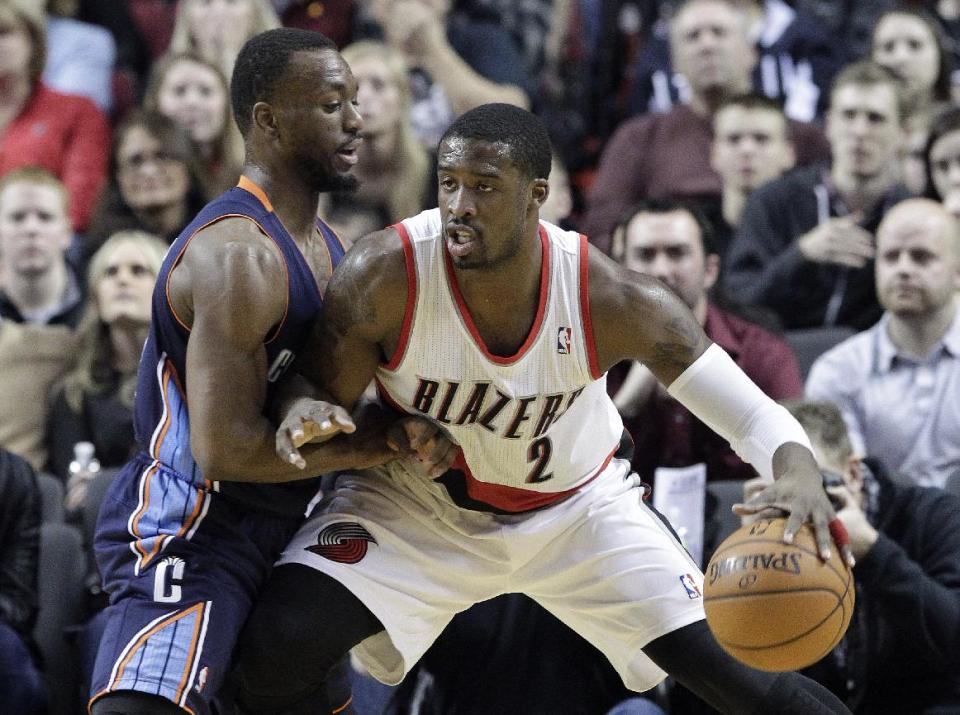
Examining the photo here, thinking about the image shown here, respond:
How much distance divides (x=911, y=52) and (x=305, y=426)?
5.41 meters

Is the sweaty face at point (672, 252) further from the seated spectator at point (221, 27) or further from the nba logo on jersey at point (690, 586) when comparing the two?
the seated spectator at point (221, 27)

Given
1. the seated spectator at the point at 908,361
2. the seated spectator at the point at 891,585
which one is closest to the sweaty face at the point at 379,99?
the seated spectator at the point at 908,361

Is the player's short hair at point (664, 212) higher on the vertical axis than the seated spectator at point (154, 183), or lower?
lower

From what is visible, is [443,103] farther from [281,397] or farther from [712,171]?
[281,397]

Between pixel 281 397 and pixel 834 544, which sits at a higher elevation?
pixel 281 397

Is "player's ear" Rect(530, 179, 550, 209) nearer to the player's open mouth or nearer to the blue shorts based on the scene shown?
the player's open mouth

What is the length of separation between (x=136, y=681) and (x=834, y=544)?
1.67 metres

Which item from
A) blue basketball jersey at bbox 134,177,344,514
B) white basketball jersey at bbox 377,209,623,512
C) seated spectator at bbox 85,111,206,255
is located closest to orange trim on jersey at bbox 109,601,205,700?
blue basketball jersey at bbox 134,177,344,514

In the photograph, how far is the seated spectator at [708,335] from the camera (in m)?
5.45

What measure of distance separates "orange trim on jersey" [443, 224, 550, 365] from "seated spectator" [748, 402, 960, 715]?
4.23 ft

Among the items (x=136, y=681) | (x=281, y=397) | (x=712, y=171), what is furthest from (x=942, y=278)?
(x=136, y=681)

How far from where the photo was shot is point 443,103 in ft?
25.3

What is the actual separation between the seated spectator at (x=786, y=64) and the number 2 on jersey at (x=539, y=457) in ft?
15.1

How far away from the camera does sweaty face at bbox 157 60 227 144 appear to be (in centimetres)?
711
